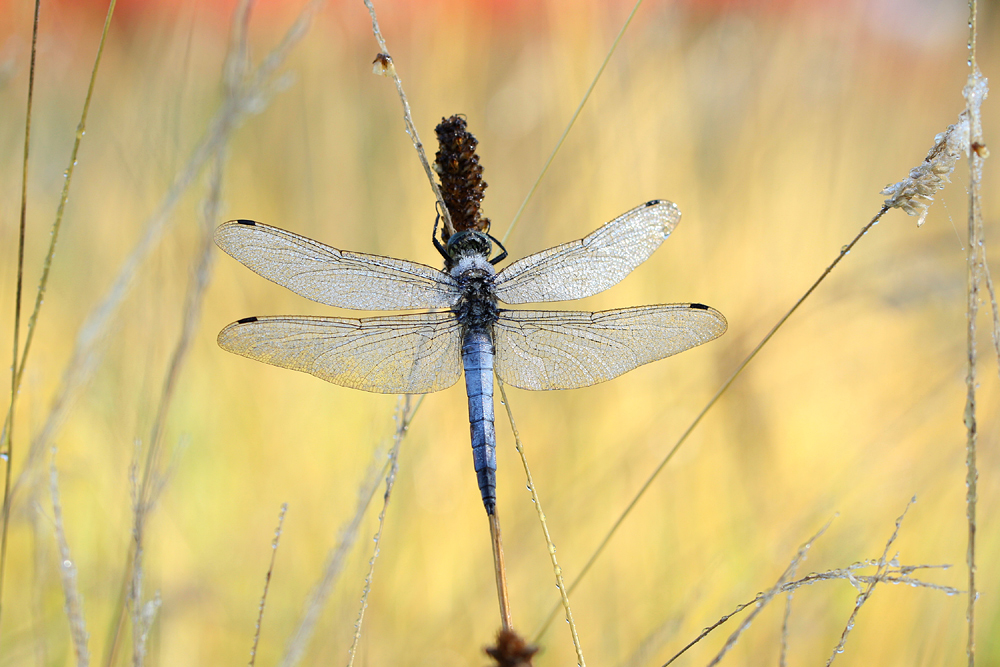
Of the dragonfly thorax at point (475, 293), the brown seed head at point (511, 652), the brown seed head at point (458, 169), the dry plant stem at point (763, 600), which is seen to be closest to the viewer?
the brown seed head at point (511, 652)

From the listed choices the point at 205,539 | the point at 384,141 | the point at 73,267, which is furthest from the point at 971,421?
the point at 73,267

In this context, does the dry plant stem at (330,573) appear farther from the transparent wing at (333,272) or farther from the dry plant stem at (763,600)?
the dry plant stem at (763,600)

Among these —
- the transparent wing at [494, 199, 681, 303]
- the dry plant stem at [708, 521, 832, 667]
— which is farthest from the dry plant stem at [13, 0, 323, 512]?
the dry plant stem at [708, 521, 832, 667]

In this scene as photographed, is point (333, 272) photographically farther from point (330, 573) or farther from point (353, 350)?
point (330, 573)

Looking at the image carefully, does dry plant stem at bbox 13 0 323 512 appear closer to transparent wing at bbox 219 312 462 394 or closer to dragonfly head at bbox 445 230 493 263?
transparent wing at bbox 219 312 462 394

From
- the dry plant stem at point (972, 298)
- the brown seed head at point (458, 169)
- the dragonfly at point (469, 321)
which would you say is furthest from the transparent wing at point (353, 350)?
the dry plant stem at point (972, 298)

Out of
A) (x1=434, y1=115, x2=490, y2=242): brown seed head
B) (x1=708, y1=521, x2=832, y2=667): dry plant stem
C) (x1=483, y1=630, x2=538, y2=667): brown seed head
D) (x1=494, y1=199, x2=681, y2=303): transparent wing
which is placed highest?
(x1=494, y1=199, x2=681, y2=303): transparent wing

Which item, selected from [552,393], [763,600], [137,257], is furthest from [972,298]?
[552,393]
